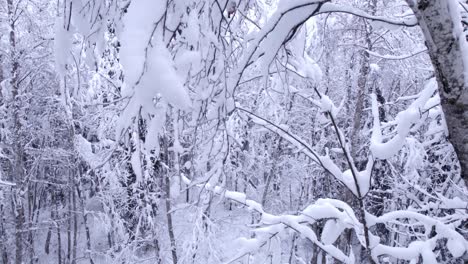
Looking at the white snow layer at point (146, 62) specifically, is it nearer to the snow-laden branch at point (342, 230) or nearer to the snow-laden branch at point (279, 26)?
the snow-laden branch at point (279, 26)

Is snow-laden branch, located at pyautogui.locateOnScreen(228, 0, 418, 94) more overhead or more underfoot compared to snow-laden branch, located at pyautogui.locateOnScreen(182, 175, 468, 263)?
more overhead

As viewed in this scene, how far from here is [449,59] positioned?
1.46 m

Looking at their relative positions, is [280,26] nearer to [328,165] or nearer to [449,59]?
[449,59]

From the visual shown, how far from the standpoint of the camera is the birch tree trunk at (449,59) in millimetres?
1420

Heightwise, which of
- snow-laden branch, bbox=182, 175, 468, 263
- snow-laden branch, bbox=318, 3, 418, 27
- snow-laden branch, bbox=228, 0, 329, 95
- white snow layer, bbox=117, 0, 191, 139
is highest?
snow-laden branch, bbox=318, 3, 418, 27

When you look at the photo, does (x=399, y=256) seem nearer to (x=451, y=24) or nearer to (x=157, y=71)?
(x=451, y=24)

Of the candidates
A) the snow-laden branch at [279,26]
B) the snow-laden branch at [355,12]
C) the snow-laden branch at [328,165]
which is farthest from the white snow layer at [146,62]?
the snow-laden branch at [328,165]

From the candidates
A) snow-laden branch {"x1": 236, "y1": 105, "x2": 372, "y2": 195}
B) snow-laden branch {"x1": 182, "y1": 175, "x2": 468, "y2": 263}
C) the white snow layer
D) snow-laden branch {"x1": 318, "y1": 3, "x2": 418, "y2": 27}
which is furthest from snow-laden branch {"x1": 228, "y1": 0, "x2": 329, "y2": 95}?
snow-laden branch {"x1": 182, "y1": 175, "x2": 468, "y2": 263}

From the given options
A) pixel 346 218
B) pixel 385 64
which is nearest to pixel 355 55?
pixel 385 64

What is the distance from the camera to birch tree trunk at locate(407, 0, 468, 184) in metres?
1.42

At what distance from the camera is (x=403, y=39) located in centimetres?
906

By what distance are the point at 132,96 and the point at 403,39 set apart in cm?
895

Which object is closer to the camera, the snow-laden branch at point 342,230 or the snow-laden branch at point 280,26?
the snow-laden branch at point 280,26

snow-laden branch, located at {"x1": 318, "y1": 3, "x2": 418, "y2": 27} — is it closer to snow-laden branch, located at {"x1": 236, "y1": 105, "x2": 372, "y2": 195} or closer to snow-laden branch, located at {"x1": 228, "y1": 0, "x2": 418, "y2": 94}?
snow-laden branch, located at {"x1": 228, "y1": 0, "x2": 418, "y2": 94}
